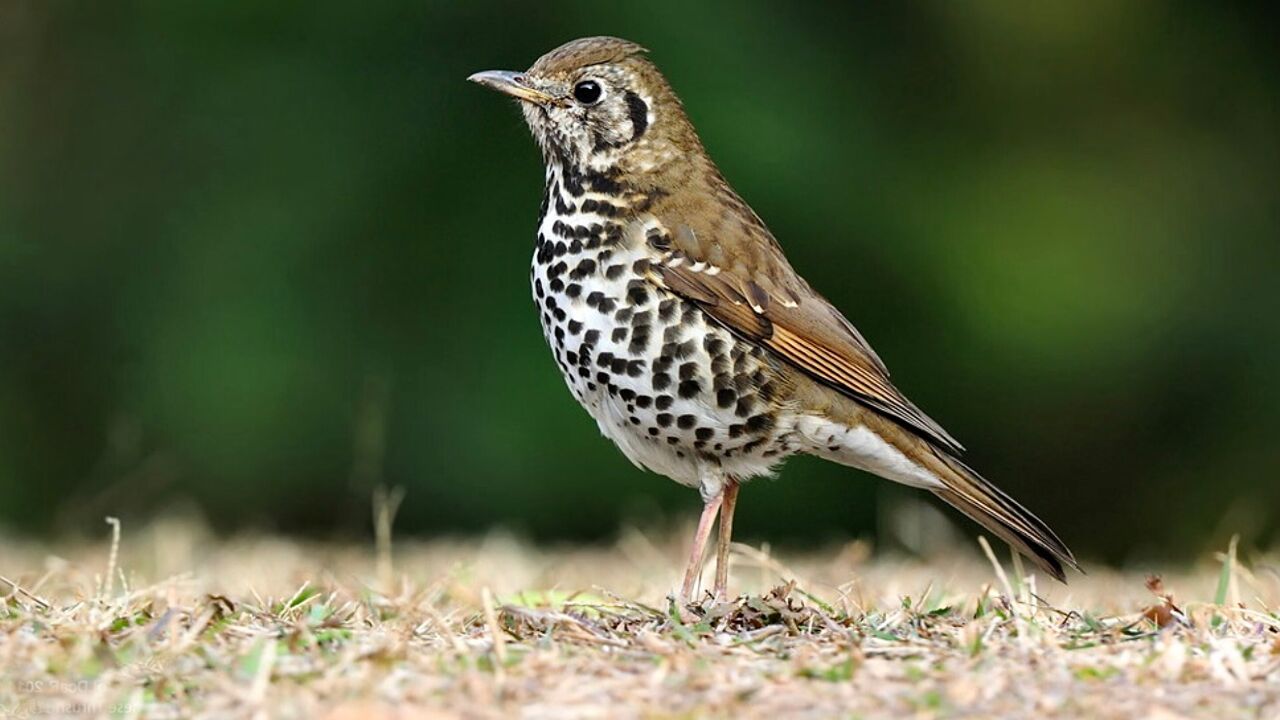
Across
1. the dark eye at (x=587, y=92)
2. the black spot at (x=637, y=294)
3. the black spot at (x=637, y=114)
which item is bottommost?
the black spot at (x=637, y=294)

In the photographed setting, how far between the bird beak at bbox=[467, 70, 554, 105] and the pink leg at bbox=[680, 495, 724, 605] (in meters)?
1.10

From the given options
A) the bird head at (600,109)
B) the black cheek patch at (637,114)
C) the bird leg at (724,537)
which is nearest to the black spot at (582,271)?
the bird head at (600,109)

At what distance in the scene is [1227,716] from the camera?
2623 mm

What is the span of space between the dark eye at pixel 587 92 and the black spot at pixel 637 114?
0.07 m

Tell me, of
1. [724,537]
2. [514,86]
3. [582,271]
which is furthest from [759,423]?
[514,86]

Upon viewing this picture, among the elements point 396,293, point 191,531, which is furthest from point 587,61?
point 396,293

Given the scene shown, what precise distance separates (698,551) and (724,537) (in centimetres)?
16

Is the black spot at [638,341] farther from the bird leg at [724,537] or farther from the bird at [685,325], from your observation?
the bird leg at [724,537]

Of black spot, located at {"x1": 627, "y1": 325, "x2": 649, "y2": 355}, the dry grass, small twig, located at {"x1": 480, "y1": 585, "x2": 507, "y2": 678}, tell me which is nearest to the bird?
black spot, located at {"x1": 627, "y1": 325, "x2": 649, "y2": 355}

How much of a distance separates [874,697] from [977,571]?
10.2 feet

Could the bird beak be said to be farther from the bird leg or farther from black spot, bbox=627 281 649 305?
the bird leg

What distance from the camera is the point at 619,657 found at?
9.77 feet

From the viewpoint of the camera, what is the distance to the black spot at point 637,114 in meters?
4.46

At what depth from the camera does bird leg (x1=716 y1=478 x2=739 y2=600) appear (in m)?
3.84
